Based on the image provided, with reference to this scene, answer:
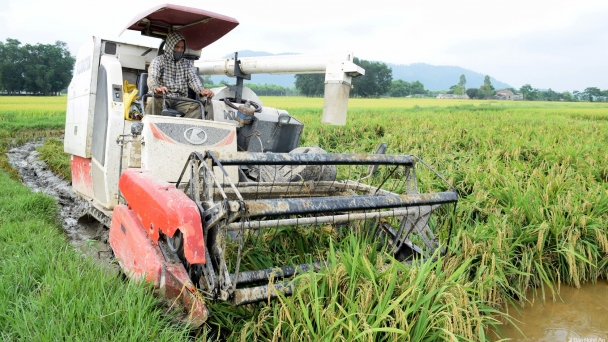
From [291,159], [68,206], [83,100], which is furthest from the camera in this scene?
[68,206]

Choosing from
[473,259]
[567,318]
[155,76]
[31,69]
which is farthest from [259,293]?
[31,69]

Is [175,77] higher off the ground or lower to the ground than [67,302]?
higher

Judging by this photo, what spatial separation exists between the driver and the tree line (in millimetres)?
43061

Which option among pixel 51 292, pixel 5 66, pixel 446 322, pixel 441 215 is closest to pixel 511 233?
pixel 441 215

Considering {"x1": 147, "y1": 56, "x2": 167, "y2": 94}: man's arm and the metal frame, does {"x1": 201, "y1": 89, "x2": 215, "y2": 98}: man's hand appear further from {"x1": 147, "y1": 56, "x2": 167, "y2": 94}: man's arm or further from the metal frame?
the metal frame

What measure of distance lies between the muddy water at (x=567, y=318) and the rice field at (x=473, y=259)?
117mm

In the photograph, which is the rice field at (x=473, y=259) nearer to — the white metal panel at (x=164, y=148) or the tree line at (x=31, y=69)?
the white metal panel at (x=164, y=148)

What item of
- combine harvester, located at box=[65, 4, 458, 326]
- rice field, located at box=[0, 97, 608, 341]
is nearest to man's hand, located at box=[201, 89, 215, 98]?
combine harvester, located at box=[65, 4, 458, 326]

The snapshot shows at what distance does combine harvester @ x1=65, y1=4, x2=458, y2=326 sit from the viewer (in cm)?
250

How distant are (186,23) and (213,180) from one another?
301 centimetres

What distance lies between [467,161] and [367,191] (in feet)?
10.6

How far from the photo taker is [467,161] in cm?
654

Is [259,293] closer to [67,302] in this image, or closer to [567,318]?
[67,302]

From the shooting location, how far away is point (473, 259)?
150 inches
